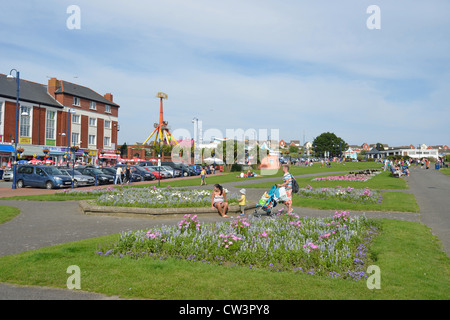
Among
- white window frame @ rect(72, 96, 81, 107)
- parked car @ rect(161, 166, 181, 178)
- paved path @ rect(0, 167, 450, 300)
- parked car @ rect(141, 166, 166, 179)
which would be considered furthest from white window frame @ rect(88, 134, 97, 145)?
paved path @ rect(0, 167, 450, 300)

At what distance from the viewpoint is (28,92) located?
54250mm

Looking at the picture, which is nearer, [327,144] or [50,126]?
[50,126]

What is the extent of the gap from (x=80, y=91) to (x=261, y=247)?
6410 cm

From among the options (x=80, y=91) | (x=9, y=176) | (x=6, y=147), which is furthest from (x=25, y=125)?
(x=9, y=176)

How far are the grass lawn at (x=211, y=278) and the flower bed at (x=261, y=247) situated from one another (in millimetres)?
379

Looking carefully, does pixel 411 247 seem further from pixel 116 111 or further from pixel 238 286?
pixel 116 111

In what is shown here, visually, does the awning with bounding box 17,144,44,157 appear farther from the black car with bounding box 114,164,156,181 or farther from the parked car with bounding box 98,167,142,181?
the parked car with bounding box 98,167,142,181

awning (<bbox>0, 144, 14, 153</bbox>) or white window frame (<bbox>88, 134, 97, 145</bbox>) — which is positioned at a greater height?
white window frame (<bbox>88, 134, 97, 145</bbox>)

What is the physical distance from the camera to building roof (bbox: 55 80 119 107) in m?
59.6

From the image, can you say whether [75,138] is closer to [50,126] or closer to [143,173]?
[50,126]

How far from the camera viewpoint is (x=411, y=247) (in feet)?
24.5

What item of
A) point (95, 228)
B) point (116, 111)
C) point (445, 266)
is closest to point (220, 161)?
point (116, 111)

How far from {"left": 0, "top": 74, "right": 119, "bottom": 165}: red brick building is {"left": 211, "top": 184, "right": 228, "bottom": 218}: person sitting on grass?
3758 cm
